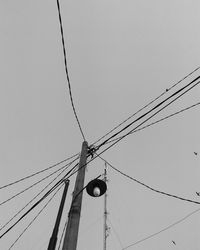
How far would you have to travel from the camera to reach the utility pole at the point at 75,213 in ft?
14.5

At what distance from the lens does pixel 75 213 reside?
493 centimetres

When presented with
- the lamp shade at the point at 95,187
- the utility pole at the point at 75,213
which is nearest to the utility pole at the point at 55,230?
the utility pole at the point at 75,213

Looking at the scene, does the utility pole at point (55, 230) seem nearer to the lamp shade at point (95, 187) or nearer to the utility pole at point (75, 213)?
the utility pole at point (75, 213)

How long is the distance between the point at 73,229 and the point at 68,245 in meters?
0.30

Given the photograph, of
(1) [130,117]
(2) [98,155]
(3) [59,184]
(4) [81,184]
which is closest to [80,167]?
(4) [81,184]

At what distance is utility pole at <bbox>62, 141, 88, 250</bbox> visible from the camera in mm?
4434

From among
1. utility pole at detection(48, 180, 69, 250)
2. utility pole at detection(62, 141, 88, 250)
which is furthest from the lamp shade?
utility pole at detection(48, 180, 69, 250)

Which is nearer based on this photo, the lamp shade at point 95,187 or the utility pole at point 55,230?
the utility pole at point 55,230

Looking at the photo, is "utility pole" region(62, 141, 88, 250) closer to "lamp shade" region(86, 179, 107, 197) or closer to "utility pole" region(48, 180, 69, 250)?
"lamp shade" region(86, 179, 107, 197)

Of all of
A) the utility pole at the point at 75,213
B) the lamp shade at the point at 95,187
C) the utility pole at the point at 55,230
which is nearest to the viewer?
the utility pole at the point at 75,213

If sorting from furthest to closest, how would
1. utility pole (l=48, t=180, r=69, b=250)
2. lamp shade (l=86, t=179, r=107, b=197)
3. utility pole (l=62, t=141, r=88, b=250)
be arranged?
lamp shade (l=86, t=179, r=107, b=197), utility pole (l=48, t=180, r=69, b=250), utility pole (l=62, t=141, r=88, b=250)

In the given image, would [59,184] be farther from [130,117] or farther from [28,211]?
[130,117]

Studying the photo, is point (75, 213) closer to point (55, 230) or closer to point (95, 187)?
point (95, 187)

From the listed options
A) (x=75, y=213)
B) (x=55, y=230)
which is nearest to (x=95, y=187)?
(x=75, y=213)
